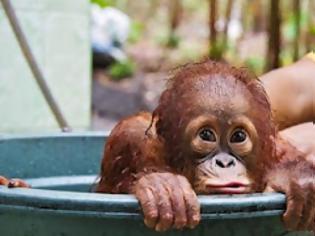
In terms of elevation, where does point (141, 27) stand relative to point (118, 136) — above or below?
below

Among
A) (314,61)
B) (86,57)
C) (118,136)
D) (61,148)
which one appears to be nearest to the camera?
(118,136)

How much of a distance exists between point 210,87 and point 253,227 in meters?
0.26

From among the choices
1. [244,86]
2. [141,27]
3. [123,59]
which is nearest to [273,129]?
[244,86]

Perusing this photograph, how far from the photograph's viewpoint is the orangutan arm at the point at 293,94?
1651 millimetres

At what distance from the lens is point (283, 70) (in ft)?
5.62

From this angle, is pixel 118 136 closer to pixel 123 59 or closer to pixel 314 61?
pixel 314 61

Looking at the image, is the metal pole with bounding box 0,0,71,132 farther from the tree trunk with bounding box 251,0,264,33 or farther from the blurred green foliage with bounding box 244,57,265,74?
the tree trunk with bounding box 251,0,264,33

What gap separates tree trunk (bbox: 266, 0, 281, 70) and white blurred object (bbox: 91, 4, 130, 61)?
59.6 inches

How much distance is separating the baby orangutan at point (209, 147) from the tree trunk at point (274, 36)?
1.74m

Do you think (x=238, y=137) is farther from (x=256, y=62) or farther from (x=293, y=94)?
(x=256, y=62)

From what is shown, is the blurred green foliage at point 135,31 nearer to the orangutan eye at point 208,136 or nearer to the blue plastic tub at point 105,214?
the orangutan eye at point 208,136

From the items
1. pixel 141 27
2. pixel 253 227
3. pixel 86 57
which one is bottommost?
pixel 141 27

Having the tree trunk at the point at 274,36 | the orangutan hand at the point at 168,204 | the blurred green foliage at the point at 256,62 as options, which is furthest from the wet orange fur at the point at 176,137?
→ the blurred green foliage at the point at 256,62

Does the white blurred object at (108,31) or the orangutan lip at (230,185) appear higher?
the orangutan lip at (230,185)
